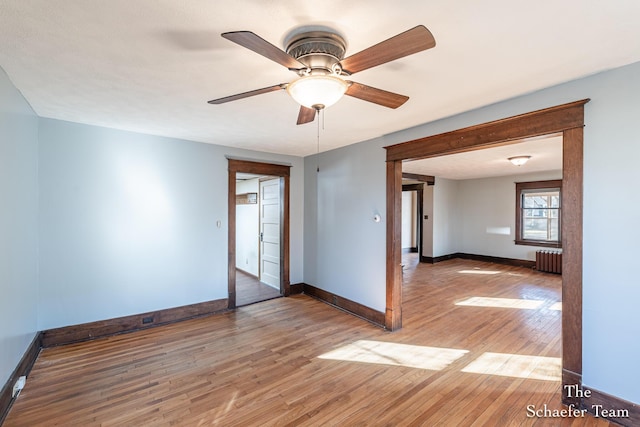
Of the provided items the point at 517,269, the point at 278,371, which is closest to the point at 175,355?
the point at 278,371

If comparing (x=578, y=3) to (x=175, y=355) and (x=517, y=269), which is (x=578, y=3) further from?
(x=517, y=269)

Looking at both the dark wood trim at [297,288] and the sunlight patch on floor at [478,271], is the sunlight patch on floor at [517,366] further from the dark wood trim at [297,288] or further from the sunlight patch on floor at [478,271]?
the sunlight patch on floor at [478,271]

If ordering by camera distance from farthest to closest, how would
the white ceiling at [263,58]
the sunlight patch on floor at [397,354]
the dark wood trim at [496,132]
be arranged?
1. the sunlight patch on floor at [397,354]
2. the dark wood trim at [496,132]
3. the white ceiling at [263,58]

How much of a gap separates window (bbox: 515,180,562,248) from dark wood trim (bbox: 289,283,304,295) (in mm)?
6281

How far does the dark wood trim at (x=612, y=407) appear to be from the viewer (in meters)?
1.91

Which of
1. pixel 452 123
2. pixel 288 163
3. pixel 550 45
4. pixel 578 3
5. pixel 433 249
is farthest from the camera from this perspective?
pixel 433 249

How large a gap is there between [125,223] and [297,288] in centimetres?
291

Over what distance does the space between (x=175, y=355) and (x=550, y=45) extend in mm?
4097

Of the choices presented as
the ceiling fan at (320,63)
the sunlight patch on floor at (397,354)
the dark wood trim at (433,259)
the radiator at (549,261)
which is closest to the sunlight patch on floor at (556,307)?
the sunlight patch on floor at (397,354)

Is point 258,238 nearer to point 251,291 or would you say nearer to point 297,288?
point 251,291

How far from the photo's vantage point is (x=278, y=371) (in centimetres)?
267

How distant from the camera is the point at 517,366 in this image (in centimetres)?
278

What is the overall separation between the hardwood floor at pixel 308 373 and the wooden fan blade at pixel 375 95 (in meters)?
2.30

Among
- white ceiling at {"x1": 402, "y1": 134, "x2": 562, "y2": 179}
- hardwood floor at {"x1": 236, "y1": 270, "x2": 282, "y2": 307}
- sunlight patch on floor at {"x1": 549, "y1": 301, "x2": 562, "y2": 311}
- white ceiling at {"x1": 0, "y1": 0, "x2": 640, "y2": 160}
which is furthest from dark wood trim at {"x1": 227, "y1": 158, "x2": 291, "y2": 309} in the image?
sunlight patch on floor at {"x1": 549, "y1": 301, "x2": 562, "y2": 311}
